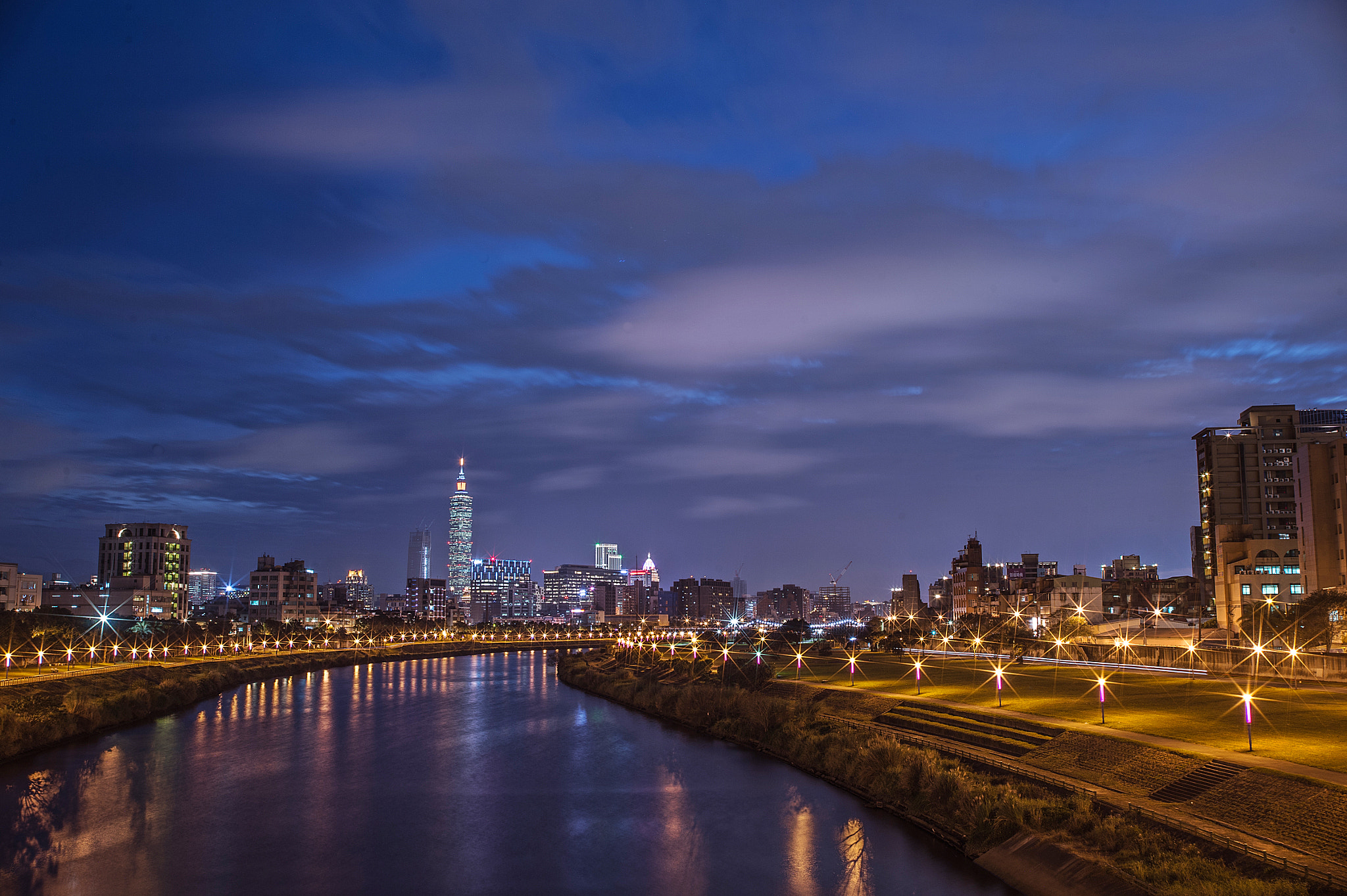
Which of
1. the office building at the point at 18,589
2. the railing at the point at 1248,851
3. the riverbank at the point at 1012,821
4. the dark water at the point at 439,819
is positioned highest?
the office building at the point at 18,589

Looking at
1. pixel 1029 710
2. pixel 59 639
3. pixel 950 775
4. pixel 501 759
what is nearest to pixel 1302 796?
pixel 950 775

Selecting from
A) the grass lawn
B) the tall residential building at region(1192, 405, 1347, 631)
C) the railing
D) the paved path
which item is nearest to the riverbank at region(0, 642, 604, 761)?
the grass lawn

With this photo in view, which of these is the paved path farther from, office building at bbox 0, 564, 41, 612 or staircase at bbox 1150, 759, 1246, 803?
office building at bbox 0, 564, 41, 612

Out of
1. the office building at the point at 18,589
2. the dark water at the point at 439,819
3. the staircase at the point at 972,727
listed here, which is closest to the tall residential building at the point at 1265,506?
Answer: the staircase at the point at 972,727

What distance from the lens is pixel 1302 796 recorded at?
27359 millimetres

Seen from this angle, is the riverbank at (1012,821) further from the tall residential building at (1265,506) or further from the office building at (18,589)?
the office building at (18,589)

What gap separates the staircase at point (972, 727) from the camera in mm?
41250

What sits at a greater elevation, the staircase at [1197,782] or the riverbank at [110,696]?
the staircase at [1197,782]

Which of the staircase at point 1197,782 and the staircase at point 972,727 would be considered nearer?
the staircase at point 1197,782

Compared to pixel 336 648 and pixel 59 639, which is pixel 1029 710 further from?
pixel 336 648

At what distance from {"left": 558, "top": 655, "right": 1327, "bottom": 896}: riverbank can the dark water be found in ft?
4.27

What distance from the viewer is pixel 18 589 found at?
142 m

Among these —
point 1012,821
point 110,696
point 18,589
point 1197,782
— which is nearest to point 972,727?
point 1012,821

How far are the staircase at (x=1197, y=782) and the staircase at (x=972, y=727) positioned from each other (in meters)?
8.67
